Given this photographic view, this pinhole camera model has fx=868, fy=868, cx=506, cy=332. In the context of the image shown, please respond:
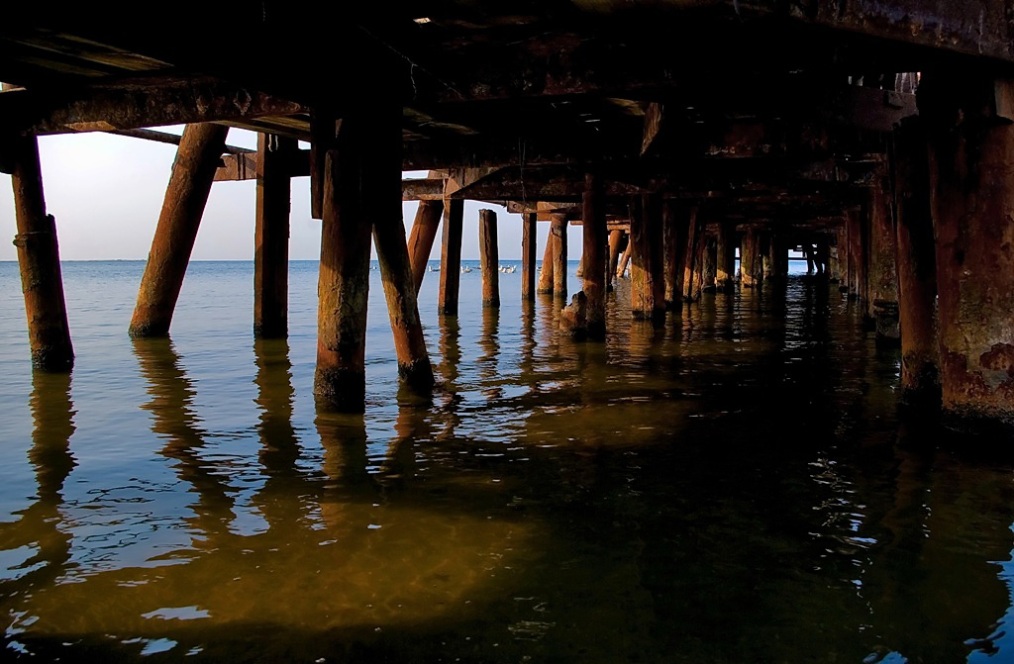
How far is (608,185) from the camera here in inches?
566

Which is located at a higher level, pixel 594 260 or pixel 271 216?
pixel 271 216

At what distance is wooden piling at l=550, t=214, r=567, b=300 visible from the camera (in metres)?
22.9

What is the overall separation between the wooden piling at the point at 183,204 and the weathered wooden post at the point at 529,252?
442 inches

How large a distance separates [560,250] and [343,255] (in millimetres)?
17548

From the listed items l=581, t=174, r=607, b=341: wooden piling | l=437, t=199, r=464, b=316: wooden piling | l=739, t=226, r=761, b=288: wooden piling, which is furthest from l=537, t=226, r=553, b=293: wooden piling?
l=581, t=174, r=607, b=341: wooden piling

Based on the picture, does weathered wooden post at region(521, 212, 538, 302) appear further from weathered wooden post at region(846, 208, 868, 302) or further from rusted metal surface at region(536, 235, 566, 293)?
weathered wooden post at region(846, 208, 868, 302)

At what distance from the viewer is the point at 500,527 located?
384 centimetres

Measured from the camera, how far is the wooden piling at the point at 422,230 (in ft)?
48.6

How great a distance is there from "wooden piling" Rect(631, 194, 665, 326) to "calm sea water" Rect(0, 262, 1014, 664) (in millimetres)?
6652

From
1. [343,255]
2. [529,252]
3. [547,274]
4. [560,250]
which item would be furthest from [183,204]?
[547,274]

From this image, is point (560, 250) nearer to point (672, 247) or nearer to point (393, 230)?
point (672, 247)

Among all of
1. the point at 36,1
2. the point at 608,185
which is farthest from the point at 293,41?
the point at 608,185

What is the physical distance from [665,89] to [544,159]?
13.9 ft

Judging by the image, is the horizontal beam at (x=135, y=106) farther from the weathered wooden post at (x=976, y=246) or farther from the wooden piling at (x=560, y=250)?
the wooden piling at (x=560, y=250)
